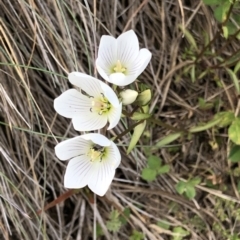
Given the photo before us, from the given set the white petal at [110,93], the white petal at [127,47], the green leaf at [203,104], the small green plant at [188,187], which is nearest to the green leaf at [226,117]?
the green leaf at [203,104]

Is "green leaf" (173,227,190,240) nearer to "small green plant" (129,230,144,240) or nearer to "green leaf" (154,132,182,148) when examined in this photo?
"small green plant" (129,230,144,240)

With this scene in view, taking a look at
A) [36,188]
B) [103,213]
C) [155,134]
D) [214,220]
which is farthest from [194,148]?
[36,188]

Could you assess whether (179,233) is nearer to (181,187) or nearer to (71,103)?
(181,187)

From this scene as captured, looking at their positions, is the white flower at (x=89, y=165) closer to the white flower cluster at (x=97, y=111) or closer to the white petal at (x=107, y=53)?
the white flower cluster at (x=97, y=111)

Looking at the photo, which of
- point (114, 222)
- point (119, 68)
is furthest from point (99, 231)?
point (119, 68)

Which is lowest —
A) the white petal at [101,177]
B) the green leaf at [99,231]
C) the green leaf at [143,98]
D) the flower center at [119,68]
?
the green leaf at [99,231]

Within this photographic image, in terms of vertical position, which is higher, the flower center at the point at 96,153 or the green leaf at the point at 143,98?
the green leaf at the point at 143,98
